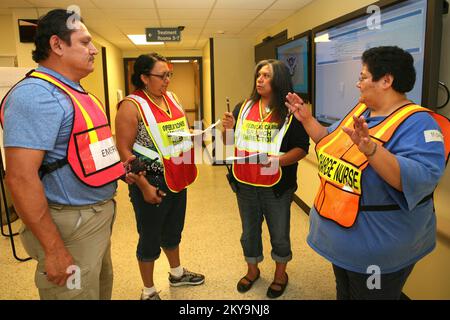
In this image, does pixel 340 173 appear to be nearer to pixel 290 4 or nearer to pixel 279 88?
pixel 279 88

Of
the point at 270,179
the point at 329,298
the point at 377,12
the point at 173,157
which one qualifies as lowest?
the point at 329,298

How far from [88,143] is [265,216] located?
4.24 feet

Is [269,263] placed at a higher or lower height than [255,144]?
lower

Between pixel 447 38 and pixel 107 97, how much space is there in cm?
547

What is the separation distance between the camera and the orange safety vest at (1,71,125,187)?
1.20 metres

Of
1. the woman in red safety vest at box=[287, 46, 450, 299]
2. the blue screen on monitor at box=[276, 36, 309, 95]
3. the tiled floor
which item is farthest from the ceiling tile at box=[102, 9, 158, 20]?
the woman in red safety vest at box=[287, 46, 450, 299]

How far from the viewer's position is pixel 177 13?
13.9ft

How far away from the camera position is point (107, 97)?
6098mm

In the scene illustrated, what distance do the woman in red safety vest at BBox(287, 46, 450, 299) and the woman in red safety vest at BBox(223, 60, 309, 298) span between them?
0.62m

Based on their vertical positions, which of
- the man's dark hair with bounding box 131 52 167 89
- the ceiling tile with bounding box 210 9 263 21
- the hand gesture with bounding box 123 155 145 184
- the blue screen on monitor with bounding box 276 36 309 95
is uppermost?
the ceiling tile with bounding box 210 9 263 21

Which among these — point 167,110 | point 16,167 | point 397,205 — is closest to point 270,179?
point 167,110

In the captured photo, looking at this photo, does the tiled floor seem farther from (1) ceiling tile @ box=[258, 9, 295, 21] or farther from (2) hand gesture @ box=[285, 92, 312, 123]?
(1) ceiling tile @ box=[258, 9, 295, 21]

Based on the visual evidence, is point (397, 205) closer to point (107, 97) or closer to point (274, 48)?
point (274, 48)

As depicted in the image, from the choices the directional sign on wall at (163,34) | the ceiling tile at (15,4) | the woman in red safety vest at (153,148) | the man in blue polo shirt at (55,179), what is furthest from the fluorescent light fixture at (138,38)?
the man in blue polo shirt at (55,179)
